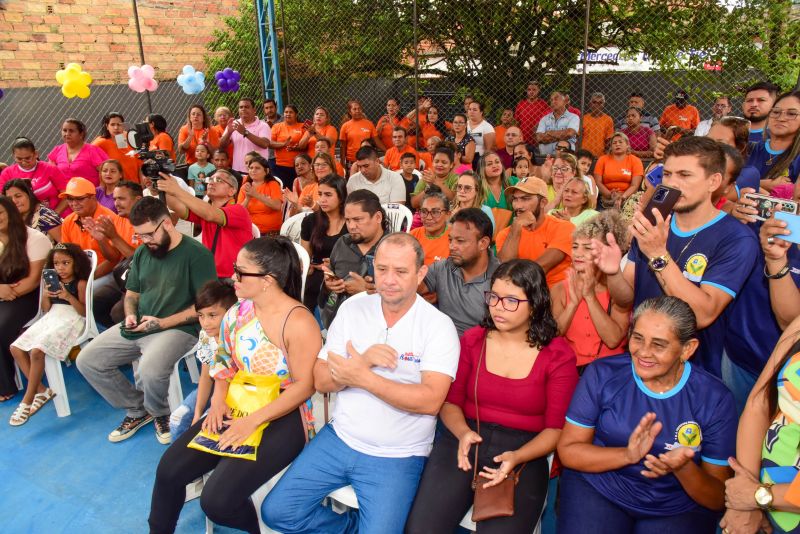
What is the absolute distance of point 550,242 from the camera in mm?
3426

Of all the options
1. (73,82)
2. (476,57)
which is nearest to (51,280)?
(73,82)

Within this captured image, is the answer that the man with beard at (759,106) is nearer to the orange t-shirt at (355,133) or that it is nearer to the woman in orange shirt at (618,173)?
the woman in orange shirt at (618,173)

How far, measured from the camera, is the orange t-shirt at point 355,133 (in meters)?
7.45

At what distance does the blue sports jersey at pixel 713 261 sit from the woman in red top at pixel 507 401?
1.64ft

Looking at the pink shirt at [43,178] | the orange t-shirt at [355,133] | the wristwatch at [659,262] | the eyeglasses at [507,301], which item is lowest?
the eyeglasses at [507,301]

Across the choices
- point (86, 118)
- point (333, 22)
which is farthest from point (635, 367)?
point (86, 118)

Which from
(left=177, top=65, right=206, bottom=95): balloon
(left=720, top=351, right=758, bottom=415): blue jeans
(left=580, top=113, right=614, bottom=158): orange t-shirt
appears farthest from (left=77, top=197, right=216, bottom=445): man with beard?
(left=580, top=113, right=614, bottom=158): orange t-shirt

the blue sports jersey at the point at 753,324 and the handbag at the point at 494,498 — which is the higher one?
the blue sports jersey at the point at 753,324

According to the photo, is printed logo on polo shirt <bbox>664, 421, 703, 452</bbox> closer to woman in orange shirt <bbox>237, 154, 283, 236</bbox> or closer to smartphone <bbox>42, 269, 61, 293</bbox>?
smartphone <bbox>42, 269, 61, 293</bbox>

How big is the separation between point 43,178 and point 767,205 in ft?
19.0

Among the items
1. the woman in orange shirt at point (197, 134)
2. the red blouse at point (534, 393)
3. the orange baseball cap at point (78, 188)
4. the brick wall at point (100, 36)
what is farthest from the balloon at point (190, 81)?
the red blouse at point (534, 393)

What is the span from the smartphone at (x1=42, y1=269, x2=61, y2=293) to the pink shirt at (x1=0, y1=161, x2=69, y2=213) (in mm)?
1913

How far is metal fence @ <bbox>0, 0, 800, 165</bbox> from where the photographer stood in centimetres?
648

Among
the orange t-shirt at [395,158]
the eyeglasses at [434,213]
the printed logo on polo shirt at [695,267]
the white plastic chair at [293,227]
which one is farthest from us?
the orange t-shirt at [395,158]
